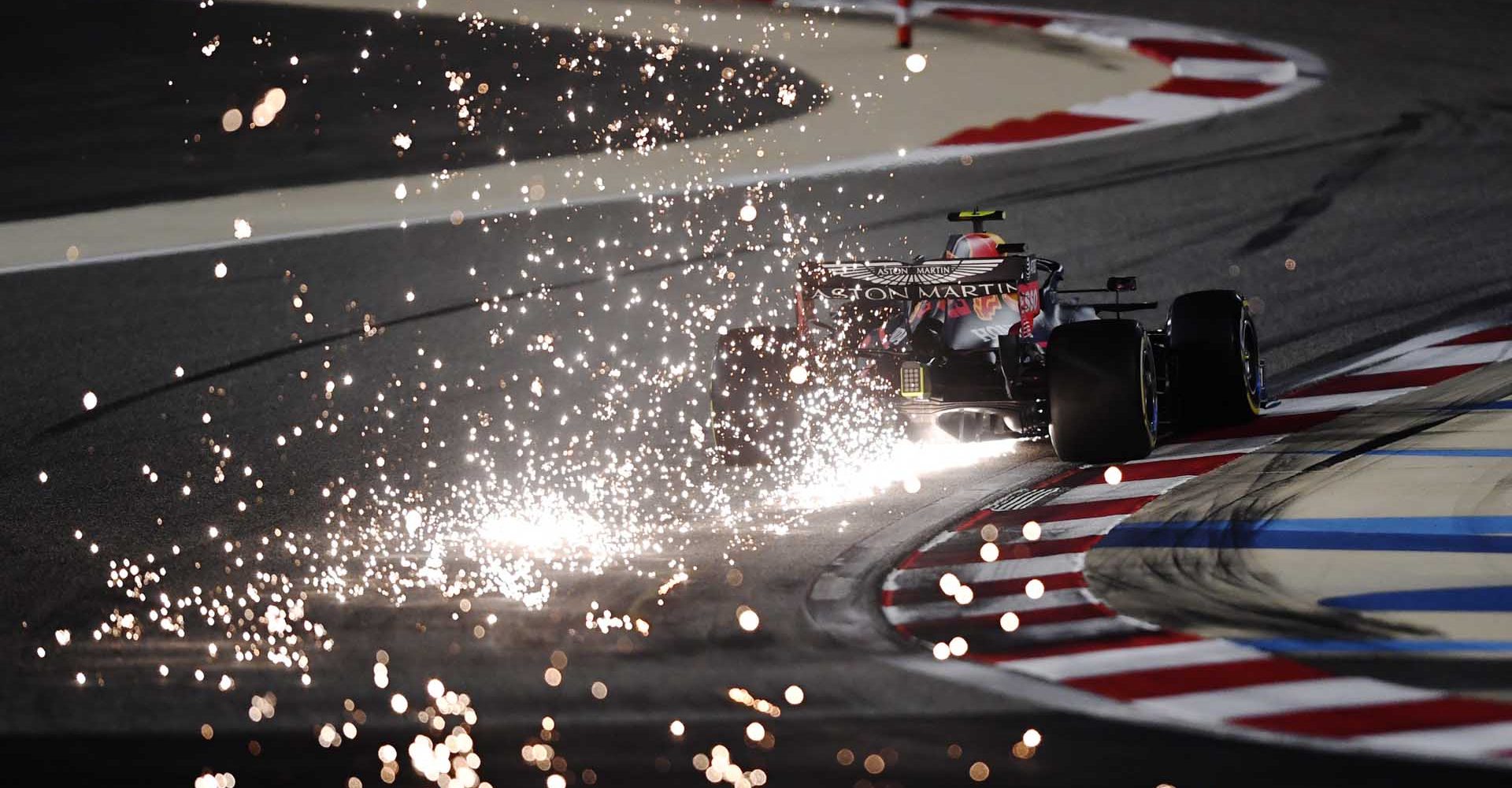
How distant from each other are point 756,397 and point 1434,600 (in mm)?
3462

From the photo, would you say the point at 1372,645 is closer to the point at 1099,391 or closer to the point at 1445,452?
the point at 1099,391

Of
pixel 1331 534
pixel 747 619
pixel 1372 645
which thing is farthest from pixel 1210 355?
pixel 747 619

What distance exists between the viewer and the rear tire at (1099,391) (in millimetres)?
8922

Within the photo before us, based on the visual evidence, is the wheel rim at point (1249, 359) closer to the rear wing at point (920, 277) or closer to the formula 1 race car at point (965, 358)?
the formula 1 race car at point (965, 358)

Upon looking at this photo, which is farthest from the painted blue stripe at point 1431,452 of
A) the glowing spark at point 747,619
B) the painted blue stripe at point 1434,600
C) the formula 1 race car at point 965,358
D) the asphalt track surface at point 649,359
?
the glowing spark at point 747,619

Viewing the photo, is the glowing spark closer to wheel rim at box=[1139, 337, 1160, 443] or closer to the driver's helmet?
wheel rim at box=[1139, 337, 1160, 443]

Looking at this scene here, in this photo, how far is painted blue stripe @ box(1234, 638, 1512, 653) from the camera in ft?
21.2

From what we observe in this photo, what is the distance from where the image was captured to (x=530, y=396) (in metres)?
11.2

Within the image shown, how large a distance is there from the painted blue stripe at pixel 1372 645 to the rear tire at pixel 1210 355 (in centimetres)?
356

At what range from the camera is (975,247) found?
382 inches

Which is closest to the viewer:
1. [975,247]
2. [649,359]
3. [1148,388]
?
[1148,388]

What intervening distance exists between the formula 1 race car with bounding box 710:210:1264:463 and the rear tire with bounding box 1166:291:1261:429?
14 millimetres

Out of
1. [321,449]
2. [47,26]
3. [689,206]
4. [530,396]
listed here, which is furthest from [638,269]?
[47,26]

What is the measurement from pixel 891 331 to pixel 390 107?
391 inches
